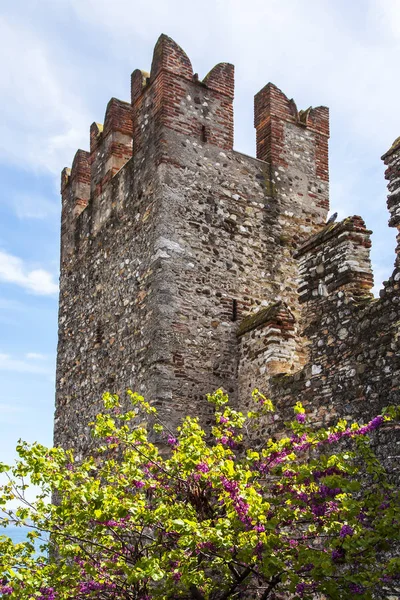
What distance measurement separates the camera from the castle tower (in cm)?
993

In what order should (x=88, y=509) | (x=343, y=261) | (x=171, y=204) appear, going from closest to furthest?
(x=88, y=509)
(x=343, y=261)
(x=171, y=204)

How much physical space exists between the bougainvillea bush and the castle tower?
9.77 ft

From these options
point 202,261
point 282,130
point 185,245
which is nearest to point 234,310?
point 202,261

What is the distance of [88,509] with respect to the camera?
19.5 ft

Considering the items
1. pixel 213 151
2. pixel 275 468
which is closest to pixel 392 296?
pixel 275 468

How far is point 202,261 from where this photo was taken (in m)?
10.5

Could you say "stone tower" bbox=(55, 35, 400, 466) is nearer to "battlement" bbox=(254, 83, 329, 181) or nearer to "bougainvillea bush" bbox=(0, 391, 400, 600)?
"battlement" bbox=(254, 83, 329, 181)

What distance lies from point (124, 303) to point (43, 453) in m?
4.81

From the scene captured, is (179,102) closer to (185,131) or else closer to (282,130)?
(185,131)

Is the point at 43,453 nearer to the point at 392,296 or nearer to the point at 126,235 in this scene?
the point at 392,296

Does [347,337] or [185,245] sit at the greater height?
[185,245]

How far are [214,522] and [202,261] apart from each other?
4994mm

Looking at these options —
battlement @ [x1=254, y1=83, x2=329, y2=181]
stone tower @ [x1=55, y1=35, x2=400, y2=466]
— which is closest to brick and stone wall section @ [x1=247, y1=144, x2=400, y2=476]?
stone tower @ [x1=55, y1=35, x2=400, y2=466]

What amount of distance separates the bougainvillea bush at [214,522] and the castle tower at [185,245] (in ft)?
9.77
